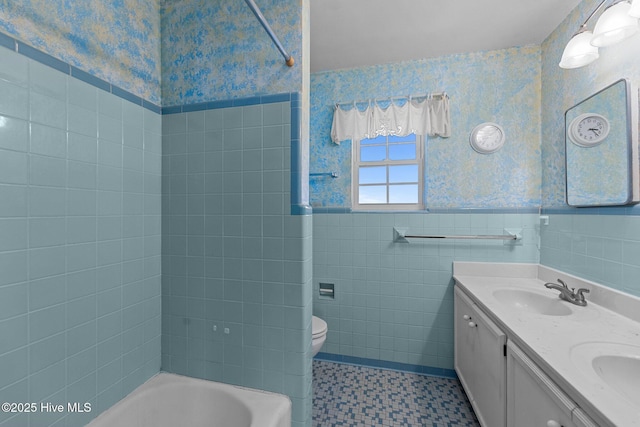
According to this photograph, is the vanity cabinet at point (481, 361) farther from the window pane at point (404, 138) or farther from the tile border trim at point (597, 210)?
the window pane at point (404, 138)

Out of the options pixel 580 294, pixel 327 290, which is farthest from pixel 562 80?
pixel 327 290

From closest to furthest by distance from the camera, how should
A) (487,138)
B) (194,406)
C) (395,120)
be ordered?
(194,406) → (487,138) → (395,120)

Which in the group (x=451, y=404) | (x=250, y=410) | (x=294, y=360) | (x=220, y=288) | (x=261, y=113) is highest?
(x=261, y=113)

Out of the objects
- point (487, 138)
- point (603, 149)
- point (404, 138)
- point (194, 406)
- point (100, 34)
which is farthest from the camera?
point (404, 138)

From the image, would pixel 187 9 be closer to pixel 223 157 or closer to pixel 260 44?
pixel 260 44

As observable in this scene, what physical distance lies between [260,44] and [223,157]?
572mm

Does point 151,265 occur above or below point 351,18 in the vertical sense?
below

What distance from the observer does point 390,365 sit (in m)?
2.23

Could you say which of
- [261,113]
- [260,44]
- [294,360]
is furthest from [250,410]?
[260,44]

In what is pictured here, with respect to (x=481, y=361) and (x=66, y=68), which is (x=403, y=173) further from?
(x=66, y=68)

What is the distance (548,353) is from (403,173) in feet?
5.27

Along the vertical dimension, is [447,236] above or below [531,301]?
above

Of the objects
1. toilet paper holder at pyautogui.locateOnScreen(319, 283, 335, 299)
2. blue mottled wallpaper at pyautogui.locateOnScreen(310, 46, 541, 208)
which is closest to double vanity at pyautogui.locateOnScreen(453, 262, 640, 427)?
blue mottled wallpaper at pyautogui.locateOnScreen(310, 46, 541, 208)

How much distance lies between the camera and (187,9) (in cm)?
136
